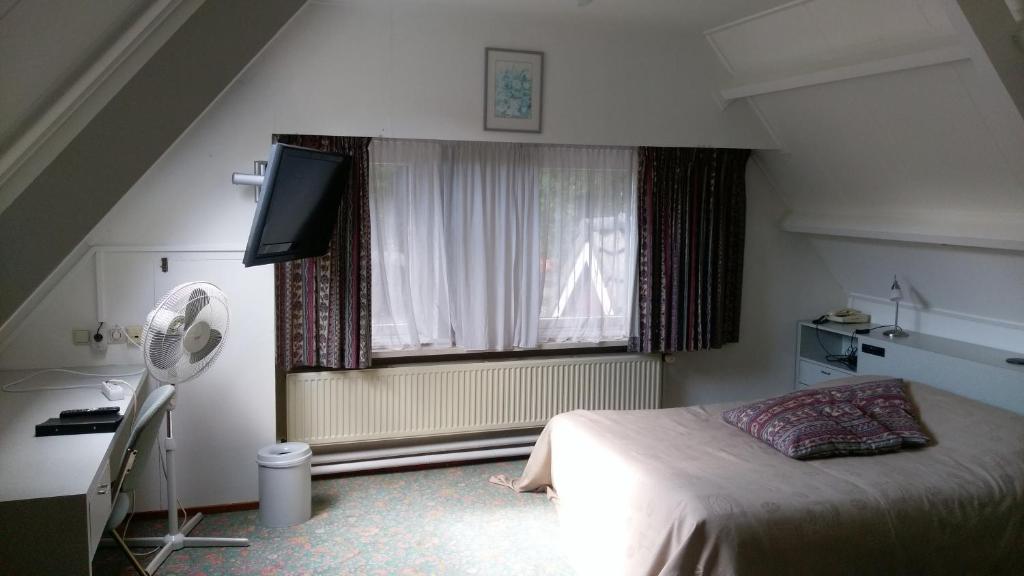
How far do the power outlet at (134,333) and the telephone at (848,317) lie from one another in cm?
424

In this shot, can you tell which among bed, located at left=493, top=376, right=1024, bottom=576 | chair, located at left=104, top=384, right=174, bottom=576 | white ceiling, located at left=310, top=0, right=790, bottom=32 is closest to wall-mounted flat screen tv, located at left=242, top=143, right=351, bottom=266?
chair, located at left=104, top=384, right=174, bottom=576

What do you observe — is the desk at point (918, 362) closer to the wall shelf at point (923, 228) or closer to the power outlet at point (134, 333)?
the wall shelf at point (923, 228)

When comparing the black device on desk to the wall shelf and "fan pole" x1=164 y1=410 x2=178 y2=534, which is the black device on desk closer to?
"fan pole" x1=164 y1=410 x2=178 y2=534

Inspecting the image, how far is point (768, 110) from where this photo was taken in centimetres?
485

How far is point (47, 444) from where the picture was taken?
2742mm

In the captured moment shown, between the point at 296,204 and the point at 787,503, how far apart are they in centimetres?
246

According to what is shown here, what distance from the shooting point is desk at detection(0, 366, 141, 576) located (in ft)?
7.50

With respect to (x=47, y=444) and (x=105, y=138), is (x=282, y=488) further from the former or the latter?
(x=105, y=138)

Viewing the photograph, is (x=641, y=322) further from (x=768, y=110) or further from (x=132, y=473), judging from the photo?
(x=132, y=473)

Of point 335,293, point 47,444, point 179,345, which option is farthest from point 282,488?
point 47,444

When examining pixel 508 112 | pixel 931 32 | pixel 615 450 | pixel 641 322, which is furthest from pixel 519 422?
pixel 931 32

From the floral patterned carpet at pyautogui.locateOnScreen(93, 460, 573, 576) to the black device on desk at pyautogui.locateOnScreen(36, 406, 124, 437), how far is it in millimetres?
927

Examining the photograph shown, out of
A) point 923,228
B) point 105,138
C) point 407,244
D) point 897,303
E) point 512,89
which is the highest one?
point 512,89

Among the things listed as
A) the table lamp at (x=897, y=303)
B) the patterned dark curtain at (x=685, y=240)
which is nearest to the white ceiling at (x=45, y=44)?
the patterned dark curtain at (x=685, y=240)
